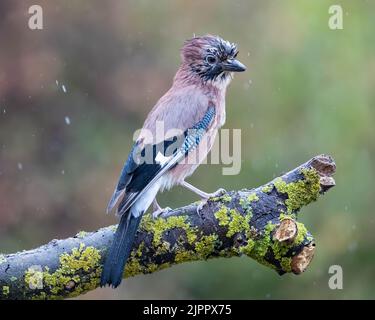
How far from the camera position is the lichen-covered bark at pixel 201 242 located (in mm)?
5059

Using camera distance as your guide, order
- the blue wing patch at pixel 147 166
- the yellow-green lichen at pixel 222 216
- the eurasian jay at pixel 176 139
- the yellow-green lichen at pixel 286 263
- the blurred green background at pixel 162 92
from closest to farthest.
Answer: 1. the yellow-green lichen at pixel 286 263
2. the yellow-green lichen at pixel 222 216
3. the eurasian jay at pixel 176 139
4. the blue wing patch at pixel 147 166
5. the blurred green background at pixel 162 92

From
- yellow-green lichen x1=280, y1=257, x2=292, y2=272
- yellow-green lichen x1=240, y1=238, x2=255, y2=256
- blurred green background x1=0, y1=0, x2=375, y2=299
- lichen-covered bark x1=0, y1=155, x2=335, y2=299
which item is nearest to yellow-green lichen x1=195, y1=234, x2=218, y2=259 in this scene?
lichen-covered bark x1=0, y1=155, x2=335, y2=299

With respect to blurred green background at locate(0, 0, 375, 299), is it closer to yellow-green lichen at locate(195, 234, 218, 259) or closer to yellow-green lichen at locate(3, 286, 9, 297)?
yellow-green lichen at locate(195, 234, 218, 259)

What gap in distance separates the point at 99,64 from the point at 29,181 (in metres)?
1.31

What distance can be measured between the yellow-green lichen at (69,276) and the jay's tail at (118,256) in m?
0.10

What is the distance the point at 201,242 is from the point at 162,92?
3777 mm

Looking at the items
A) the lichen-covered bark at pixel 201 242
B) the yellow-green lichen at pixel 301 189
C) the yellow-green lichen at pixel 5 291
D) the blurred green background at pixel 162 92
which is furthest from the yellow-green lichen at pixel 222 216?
the blurred green background at pixel 162 92

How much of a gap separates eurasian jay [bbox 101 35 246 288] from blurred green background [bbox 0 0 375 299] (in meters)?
1.85

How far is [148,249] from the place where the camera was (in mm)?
5238

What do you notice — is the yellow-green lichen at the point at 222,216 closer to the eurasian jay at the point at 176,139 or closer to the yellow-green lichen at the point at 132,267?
the eurasian jay at the point at 176,139

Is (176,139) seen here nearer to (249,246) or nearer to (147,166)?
(147,166)

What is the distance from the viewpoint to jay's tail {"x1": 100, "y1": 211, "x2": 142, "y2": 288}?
5055 mm

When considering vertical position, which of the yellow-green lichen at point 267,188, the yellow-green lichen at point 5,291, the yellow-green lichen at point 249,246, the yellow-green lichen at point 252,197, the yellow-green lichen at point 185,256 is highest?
the yellow-green lichen at point 267,188

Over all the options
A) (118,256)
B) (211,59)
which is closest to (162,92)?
(211,59)
